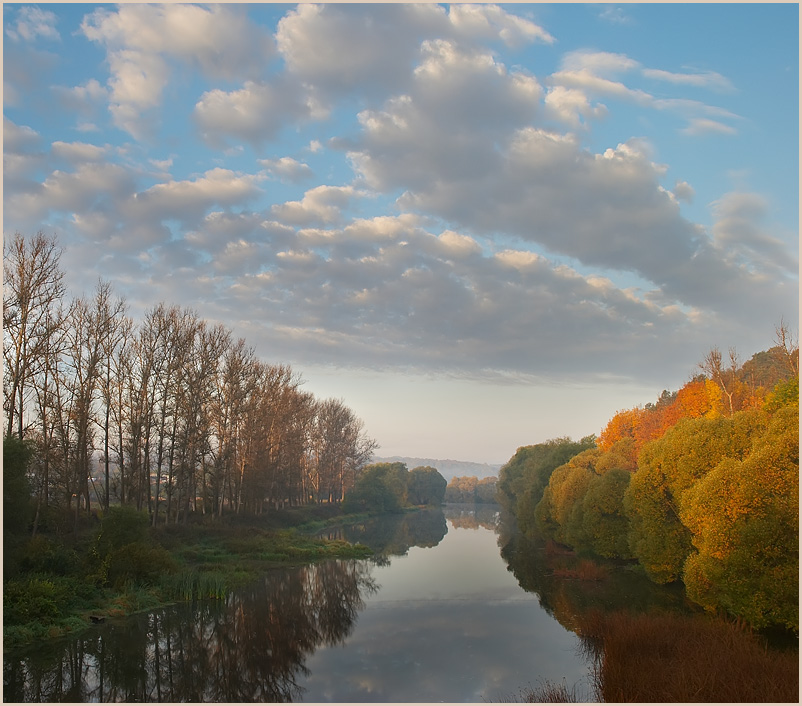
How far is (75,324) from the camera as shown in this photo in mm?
33281

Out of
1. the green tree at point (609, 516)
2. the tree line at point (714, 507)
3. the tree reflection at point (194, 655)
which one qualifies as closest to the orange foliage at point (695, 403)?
the tree line at point (714, 507)

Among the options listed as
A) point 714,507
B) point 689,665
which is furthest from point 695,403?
point 689,665

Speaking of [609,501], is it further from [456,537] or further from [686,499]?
[456,537]

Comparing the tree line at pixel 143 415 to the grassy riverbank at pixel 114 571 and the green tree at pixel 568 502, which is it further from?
the green tree at pixel 568 502

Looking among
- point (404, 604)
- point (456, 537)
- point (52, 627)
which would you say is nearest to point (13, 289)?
point (52, 627)

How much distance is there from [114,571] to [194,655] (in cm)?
894

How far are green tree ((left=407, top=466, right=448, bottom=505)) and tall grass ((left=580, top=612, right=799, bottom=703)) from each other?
107229 millimetres

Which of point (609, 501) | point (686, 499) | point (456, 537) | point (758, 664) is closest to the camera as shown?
point (758, 664)

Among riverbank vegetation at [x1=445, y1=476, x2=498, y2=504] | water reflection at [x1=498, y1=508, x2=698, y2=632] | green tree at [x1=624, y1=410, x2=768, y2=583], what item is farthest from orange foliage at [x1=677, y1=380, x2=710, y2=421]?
riverbank vegetation at [x1=445, y1=476, x2=498, y2=504]

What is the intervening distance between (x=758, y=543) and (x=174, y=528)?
33503mm

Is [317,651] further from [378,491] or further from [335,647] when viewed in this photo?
[378,491]

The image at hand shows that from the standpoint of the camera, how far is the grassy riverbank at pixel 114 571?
1959 cm

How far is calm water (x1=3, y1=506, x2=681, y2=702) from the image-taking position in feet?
51.1

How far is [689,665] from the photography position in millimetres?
13906
